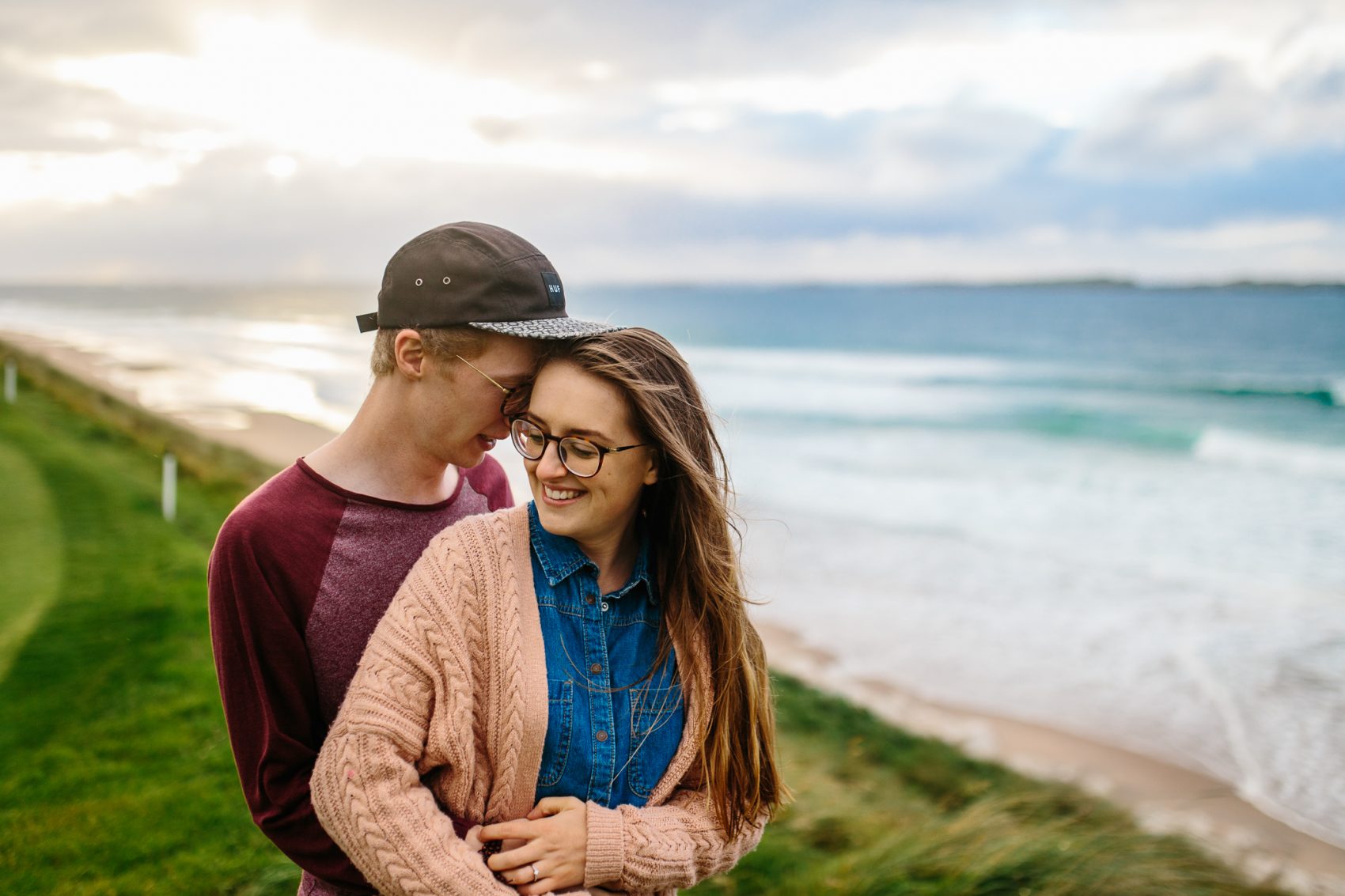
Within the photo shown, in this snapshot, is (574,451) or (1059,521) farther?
(1059,521)

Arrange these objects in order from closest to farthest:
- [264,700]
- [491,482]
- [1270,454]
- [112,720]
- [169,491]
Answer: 1. [264,700]
2. [491,482]
3. [112,720]
4. [169,491]
5. [1270,454]

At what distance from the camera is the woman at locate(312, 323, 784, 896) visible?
165 centimetres

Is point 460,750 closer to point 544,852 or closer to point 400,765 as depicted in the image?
point 400,765

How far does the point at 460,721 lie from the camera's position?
1.68 metres

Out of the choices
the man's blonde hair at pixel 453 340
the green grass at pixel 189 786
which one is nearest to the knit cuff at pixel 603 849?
the man's blonde hair at pixel 453 340

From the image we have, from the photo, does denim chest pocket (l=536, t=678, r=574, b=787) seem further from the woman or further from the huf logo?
the huf logo

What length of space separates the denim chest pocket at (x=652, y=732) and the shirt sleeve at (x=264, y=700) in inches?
22.3

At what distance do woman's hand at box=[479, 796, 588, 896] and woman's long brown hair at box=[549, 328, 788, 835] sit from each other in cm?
30

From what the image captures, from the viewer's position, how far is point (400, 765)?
5.39ft

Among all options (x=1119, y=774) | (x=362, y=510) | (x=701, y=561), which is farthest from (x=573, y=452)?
(x=1119, y=774)

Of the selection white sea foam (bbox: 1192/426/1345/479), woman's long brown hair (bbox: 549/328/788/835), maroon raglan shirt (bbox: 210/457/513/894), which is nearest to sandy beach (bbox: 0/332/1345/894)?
→ woman's long brown hair (bbox: 549/328/788/835)

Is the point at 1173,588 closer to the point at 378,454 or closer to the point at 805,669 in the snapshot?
the point at 805,669

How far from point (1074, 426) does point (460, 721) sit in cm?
2847

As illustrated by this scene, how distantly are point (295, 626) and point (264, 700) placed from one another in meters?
0.16
